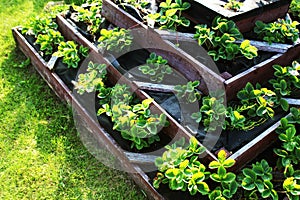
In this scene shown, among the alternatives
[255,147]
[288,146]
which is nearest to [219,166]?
[255,147]

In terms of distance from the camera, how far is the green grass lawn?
2717 millimetres

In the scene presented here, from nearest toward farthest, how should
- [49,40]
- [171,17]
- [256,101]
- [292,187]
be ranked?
[292,187] → [256,101] → [171,17] → [49,40]

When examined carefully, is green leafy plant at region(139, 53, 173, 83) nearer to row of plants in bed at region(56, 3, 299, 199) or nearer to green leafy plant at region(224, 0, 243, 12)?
row of plants in bed at region(56, 3, 299, 199)

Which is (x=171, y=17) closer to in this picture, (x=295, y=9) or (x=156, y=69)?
(x=156, y=69)

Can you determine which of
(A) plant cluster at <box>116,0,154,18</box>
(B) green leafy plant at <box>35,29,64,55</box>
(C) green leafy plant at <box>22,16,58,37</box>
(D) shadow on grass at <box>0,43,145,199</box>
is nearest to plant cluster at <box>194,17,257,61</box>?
(A) plant cluster at <box>116,0,154,18</box>

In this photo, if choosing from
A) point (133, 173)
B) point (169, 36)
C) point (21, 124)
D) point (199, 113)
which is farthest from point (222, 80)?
point (21, 124)

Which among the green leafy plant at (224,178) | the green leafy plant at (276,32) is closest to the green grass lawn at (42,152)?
the green leafy plant at (224,178)

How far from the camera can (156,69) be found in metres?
2.94

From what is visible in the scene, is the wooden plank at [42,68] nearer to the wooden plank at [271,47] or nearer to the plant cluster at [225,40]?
the plant cluster at [225,40]

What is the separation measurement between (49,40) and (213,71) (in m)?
1.72

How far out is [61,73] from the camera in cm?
338

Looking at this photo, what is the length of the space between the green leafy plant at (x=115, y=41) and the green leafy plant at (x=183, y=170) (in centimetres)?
114

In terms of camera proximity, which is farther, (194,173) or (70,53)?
(70,53)

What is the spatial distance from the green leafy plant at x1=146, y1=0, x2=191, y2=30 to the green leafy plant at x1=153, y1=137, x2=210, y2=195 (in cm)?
110
